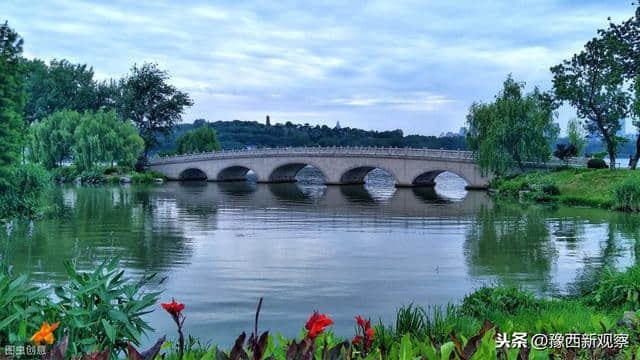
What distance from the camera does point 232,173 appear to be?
64.7m

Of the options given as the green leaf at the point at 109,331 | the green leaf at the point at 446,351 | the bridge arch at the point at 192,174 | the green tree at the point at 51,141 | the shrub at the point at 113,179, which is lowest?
the green leaf at the point at 109,331

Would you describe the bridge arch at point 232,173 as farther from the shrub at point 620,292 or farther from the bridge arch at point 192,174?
the shrub at point 620,292

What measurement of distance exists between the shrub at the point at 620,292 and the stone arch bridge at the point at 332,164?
33.2 m

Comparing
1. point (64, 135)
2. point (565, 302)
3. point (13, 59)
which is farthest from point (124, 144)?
point (565, 302)

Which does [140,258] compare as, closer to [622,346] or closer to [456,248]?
[456,248]

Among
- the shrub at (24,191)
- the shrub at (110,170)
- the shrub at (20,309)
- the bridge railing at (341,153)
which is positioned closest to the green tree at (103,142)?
the shrub at (110,170)

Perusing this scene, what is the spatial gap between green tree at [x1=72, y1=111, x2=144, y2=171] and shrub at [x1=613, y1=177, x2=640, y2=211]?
140ft

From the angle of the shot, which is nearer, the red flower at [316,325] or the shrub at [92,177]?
the red flower at [316,325]

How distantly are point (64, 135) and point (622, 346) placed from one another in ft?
185

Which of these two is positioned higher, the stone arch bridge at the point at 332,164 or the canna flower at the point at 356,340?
the stone arch bridge at the point at 332,164

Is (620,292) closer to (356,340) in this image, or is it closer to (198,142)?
(356,340)

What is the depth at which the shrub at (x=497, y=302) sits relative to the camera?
31.1ft

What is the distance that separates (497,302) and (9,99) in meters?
19.5

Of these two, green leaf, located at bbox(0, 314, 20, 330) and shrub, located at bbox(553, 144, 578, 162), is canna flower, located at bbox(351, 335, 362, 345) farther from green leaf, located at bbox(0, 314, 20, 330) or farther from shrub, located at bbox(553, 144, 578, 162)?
shrub, located at bbox(553, 144, 578, 162)
